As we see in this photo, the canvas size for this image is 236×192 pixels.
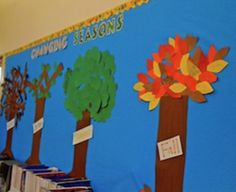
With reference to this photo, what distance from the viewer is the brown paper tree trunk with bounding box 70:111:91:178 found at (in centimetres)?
167

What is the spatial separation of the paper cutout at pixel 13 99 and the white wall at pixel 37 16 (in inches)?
10.3

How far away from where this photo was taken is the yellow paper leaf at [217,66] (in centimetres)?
106

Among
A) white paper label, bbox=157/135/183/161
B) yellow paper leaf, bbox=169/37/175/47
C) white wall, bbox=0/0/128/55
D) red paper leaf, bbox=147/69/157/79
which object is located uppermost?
white wall, bbox=0/0/128/55

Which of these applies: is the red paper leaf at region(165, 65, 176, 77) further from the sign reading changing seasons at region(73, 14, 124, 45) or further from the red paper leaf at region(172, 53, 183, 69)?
the sign reading changing seasons at region(73, 14, 124, 45)

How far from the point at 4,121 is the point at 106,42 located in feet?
4.47

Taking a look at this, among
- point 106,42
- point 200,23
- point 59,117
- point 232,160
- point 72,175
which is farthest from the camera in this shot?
point 59,117

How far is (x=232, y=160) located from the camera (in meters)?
1.01

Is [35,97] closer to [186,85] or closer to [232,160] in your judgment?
[186,85]

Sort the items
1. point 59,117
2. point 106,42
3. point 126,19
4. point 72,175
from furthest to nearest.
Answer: point 59,117 → point 72,175 → point 106,42 → point 126,19

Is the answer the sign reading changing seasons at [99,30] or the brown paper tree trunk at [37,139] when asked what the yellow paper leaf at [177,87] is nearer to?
the sign reading changing seasons at [99,30]

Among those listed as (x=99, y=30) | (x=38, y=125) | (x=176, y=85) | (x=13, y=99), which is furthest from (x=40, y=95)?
(x=176, y=85)

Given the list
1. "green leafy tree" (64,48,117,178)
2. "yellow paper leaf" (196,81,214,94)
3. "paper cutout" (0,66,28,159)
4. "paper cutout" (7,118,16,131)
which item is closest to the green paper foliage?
"green leafy tree" (64,48,117,178)

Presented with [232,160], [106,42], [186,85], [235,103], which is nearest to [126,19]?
[106,42]

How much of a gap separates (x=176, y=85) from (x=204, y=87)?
0.13 meters
